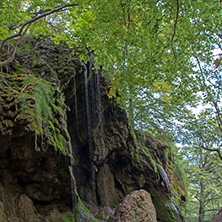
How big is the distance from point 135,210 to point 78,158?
467cm

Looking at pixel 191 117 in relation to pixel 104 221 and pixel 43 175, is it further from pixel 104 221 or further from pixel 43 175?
pixel 43 175

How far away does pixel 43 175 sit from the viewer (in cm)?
524

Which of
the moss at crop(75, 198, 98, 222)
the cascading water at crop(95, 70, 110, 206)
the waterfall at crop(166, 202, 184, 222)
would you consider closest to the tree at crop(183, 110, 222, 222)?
the waterfall at crop(166, 202, 184, 222)

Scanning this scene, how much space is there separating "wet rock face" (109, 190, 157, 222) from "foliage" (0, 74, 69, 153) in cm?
222

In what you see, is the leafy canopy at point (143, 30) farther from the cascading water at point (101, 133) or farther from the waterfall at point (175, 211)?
the waterfall at point (175, 211)

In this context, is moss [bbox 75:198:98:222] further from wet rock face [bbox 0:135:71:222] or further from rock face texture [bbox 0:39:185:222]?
wet rock face [bbox 0:135:71:222]

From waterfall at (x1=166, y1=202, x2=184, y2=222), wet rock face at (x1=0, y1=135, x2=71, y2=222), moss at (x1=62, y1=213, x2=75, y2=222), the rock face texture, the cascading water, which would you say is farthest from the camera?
waterfall at (x1=166, y1=202, x2=184, y2=222)

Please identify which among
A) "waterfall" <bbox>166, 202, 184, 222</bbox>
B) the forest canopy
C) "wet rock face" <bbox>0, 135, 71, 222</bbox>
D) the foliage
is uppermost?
the forest canopy

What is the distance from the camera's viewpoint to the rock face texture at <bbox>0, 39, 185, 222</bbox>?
4715mm

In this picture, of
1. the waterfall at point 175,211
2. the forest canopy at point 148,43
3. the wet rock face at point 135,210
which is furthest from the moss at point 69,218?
the waterfall at point 175,211

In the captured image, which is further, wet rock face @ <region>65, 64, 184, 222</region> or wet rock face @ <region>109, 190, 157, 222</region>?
wet rock face @ <region>65, 64, 184, 222</region>

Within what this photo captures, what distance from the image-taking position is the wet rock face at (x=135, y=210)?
15.1ft

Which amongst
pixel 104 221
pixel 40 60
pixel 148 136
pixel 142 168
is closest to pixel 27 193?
pixel 104 221

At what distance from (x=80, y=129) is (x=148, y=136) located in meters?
5.16
